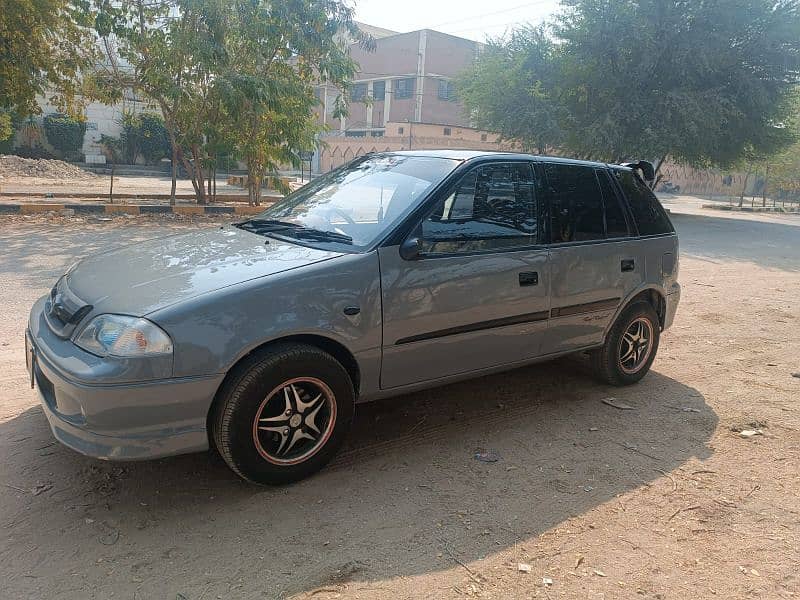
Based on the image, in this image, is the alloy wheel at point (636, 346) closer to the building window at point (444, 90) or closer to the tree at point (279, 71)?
the tree at point (279, 71)

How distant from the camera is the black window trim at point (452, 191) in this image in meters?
3.57

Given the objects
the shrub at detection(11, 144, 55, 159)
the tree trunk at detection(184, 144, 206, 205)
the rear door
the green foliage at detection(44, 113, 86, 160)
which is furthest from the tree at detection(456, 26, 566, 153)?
the shrub at detection(11, 144, 55, 159)

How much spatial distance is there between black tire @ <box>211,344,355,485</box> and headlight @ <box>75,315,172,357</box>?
37 cm

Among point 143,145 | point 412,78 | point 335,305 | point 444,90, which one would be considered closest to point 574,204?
point 335,305

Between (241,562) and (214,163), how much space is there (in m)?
14.8

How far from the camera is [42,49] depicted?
13.2 meters

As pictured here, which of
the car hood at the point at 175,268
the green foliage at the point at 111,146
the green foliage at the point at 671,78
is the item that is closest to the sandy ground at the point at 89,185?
the green foliage at the point at 111,146

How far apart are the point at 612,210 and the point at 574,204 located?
0.43m

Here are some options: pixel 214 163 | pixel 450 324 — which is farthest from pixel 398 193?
pixel 214 163

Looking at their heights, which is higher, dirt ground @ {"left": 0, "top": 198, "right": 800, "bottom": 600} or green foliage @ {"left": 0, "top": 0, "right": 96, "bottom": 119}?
green foliage @ {"left": 0, "top": 0, "right": 96, "bottom": 119}

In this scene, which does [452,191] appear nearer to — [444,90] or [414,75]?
[414,75]

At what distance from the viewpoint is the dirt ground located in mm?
2627

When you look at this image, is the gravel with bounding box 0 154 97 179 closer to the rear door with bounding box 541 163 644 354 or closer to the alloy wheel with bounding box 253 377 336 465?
the rear door with bounding box 541 163 644 354

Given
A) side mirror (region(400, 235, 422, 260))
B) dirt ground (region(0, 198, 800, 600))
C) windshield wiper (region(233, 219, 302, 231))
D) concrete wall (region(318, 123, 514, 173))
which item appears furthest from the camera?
concrete wall (region(318, 123, 514, 173))
